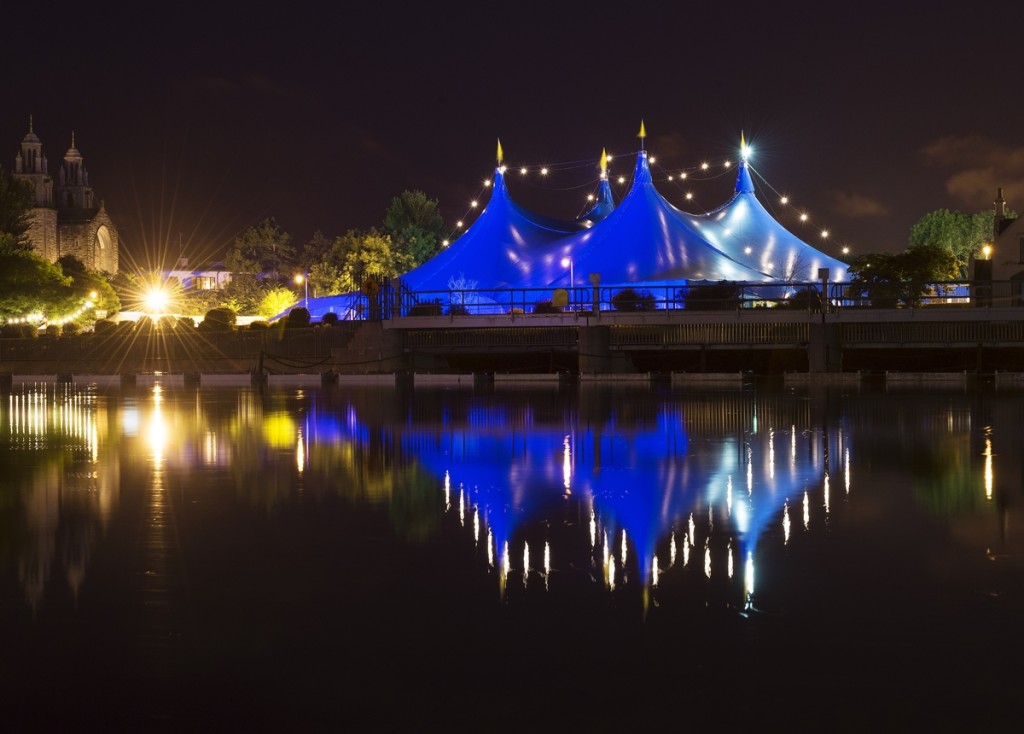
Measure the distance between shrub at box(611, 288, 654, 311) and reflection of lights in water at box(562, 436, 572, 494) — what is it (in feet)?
85.2

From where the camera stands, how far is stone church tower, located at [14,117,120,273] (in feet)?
396

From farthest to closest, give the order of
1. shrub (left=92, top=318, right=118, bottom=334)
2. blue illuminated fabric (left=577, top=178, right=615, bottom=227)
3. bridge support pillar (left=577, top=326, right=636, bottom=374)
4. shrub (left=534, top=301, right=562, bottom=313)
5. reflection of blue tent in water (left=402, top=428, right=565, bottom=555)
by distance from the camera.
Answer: blue illuminated fabric (left=577, top=178, right=615, bottom=227)
shrub (left=92, top=318, right=118, bottom=334)
shrub (left=534, top=301, right=562, bottom=313)
bridge support pillar (left=577, top=326, right=636, bottom=374)
reflection of blue tent in water (left=402, top=428, right=565, bottom=555)

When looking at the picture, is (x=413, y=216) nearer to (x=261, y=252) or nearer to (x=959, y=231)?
(x=261, y=252)

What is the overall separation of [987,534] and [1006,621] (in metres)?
2.68

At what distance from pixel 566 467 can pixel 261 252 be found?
8190 cm

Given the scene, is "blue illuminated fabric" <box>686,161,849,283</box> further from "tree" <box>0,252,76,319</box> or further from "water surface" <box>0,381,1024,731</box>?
"water surface" <box>0,381,1024,731</box>

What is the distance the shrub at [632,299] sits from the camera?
42006mm

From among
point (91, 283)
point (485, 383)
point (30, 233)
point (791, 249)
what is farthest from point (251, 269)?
point (485, 383)

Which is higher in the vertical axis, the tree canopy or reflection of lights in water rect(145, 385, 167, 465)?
the tree canopy

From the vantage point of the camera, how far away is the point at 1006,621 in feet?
20.2

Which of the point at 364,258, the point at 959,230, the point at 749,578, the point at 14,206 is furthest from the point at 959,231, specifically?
the point at 749,578

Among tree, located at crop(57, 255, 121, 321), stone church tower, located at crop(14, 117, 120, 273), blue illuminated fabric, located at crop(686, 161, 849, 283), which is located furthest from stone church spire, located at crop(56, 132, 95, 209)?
blue illuminated fabric, located at crop(686, 161, 849, 283)

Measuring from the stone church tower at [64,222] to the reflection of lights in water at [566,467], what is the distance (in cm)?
10953

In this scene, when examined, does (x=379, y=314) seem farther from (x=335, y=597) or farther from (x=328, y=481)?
(x=335, y=597)
